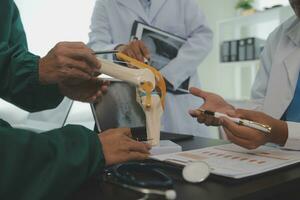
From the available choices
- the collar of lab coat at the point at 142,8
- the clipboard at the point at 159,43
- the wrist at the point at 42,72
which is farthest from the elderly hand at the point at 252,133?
the collar of lab coat at the point at 142,8

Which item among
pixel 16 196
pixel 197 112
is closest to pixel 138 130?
Answer: pixel 197 112

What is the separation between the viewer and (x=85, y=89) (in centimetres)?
94

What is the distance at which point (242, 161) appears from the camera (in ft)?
2.31

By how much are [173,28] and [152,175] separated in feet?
3.75

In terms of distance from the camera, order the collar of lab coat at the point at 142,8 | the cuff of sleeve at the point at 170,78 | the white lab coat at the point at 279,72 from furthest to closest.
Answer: the collar of lab coat at the point at 142,8 < the cuff of sleeve at the point at 170,78 < the white lab coat at the point at 279,72

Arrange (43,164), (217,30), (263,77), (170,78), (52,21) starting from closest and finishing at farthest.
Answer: (43,164), (263,77), (170,78), (52,21), (217,30)

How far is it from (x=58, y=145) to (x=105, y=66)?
280 mm

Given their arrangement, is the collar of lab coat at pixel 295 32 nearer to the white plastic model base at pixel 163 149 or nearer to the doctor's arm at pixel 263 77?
the doctor's arm at pixel 263 77

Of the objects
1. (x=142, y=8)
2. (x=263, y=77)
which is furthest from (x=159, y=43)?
(x=263, y=77)

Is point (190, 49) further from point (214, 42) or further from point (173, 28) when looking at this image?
point (214, 42)

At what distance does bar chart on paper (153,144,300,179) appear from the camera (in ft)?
2.04

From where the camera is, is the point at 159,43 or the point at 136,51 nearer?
the point at 136,51

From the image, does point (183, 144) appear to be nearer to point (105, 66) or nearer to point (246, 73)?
point (105, 66)

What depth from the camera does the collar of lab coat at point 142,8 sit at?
166 cm
